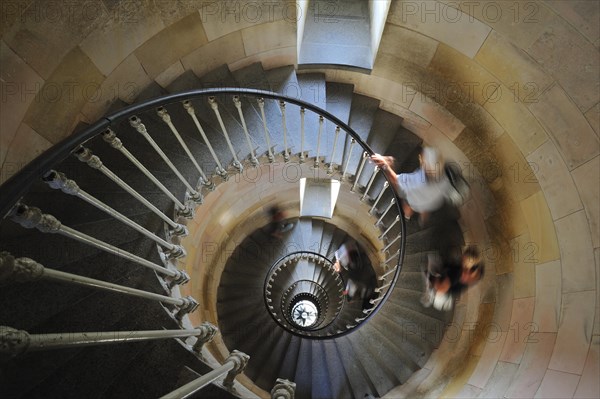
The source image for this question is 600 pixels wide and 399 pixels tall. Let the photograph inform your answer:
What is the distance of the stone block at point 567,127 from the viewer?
341 centimetres

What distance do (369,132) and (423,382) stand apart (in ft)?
10.9

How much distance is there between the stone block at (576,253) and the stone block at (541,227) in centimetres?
8

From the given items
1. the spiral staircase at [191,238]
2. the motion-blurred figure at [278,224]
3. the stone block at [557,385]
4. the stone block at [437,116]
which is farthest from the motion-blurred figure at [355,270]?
the stone block at [557,385]

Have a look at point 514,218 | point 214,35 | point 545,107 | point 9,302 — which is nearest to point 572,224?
point 514,218

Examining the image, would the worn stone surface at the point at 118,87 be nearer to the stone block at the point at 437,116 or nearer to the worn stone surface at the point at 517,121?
the stone block at the point at 437,116

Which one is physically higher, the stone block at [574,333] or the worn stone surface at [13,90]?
the stone block at [574,333]

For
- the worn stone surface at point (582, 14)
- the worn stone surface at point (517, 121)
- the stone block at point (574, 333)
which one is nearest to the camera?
the worn stone surface at point (582, 14)

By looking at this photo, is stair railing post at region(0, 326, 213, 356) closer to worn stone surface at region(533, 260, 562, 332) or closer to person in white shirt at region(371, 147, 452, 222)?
person in white shirt at region(371, 147, 452, 222)

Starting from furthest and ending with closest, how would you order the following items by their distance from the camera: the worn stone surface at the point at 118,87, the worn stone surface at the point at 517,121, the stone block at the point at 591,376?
the worn stone surface at the point at 517,121 → the worn stone surface at the point at 118,87 → the stone block at the point at 591,376

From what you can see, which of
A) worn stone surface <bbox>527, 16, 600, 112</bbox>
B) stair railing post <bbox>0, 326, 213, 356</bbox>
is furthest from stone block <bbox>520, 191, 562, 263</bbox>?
stair railing post <bbox>0, 326, 213, 356</bbox>

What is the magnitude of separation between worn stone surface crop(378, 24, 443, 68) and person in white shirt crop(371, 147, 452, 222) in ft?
3.46

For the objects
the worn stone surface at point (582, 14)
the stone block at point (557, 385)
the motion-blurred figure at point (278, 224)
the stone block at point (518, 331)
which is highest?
the worn stone surface at point (582, 14)

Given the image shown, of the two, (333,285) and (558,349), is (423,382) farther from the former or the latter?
(333,285)

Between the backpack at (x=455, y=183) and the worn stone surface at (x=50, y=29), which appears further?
the backpack at (x=455, y=183)
